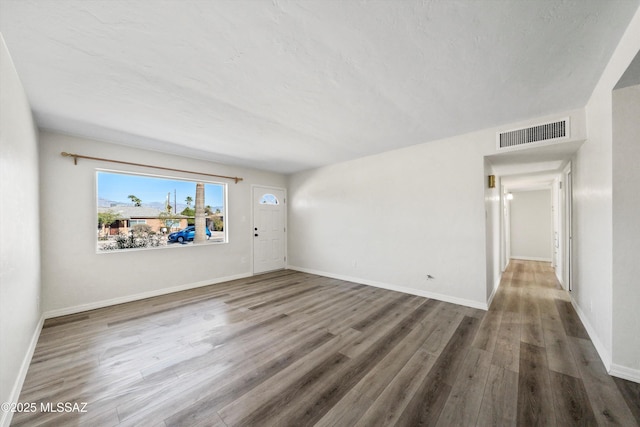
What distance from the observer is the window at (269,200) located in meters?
5.77

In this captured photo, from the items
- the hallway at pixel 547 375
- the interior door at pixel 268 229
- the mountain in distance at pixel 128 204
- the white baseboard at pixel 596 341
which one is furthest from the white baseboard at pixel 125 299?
the white baseboard at pixel 596 341

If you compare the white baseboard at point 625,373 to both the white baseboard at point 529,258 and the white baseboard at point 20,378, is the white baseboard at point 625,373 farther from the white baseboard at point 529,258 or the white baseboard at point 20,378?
the white baseboard at point 529,258

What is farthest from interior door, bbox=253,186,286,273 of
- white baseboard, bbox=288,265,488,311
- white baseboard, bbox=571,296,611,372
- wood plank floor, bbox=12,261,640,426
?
white baseboard, bbox=571,296,611,372

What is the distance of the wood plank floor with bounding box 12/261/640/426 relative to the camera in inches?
61.4

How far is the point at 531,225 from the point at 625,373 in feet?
22.9

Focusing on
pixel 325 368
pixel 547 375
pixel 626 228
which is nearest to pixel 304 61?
pixel 325 368

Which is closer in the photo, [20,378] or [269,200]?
[20,378]

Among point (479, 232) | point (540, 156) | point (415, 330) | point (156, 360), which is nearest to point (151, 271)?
point (156, 360)

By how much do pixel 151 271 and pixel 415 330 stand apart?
417cm

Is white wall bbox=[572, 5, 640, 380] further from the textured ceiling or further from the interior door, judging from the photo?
the interior door

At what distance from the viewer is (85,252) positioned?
3426 mm

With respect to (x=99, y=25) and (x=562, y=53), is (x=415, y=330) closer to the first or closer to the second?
(x=562, y=53)

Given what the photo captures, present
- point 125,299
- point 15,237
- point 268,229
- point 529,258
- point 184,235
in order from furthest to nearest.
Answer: point 529,258 < point 268,229 < point 184,235 < point 125,299 < point 15,237

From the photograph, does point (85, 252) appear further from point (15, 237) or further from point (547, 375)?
point (547, 375)
